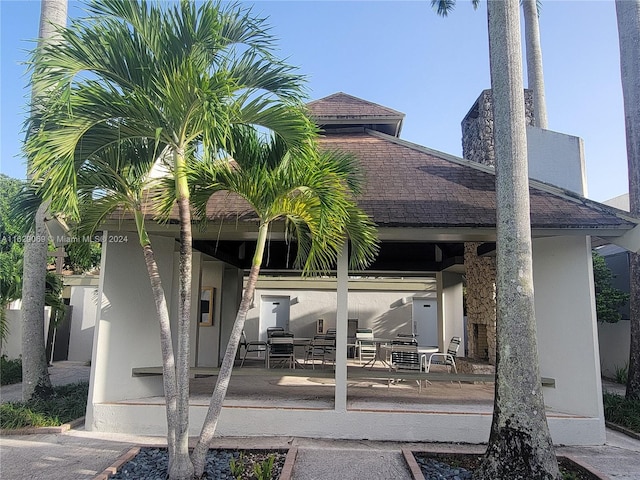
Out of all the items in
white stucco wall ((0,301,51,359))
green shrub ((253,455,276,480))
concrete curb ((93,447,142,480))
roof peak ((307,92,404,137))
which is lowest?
concrete curb ((93,447,142,480))

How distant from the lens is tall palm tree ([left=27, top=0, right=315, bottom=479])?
13.4 feet

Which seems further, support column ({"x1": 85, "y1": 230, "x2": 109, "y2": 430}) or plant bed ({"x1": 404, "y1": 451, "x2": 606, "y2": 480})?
support column ({"x1": 85, "y1": 230, "x2": 109, "y2": 430})

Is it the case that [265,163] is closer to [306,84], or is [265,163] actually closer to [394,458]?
[306,84]

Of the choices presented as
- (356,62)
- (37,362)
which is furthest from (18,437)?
(356,62)

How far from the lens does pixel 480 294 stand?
10445 millimetres

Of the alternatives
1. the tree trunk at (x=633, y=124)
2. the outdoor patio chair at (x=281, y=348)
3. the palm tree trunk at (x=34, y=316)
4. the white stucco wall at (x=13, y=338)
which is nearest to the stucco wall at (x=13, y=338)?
the white stucco wall at (x=13, y=338)

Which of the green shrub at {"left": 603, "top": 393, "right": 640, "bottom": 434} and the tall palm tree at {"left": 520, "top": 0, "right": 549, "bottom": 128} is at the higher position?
the tall palm tree at {"left": 520, "top": 0, "right": 549, "bottom": 128}

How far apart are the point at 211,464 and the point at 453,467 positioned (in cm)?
283

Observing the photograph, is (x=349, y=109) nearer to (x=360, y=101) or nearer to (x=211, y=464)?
(x=360, y=101)

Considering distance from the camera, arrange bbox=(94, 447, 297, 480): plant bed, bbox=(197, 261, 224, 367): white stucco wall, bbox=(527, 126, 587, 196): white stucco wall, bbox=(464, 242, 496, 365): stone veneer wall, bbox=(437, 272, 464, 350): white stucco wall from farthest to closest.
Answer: bbox=(437, 272, 464, 350): white stucco wall < bbox=(197, 261, 224, 367): white stucco wall < bbox=(464, 242, 496, 365): stone veneer wall < bbox=(527, 126, 587, 196): white stucco wall < bbox=(94, 447, 297, 480): plant bed

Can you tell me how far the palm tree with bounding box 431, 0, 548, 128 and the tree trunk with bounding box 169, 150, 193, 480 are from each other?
12.3 m

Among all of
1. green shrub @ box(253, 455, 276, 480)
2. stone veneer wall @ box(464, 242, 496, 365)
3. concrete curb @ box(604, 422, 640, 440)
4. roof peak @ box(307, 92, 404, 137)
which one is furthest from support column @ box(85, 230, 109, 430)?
concrete curb @ box(604, 422, 640, 440)

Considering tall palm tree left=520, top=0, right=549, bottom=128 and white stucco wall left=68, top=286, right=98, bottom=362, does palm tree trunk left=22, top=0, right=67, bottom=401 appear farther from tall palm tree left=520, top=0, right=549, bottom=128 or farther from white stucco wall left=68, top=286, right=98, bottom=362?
tall palm tree left=520, top=0, right=549, bottom=128

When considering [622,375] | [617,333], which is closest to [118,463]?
[622,375]
